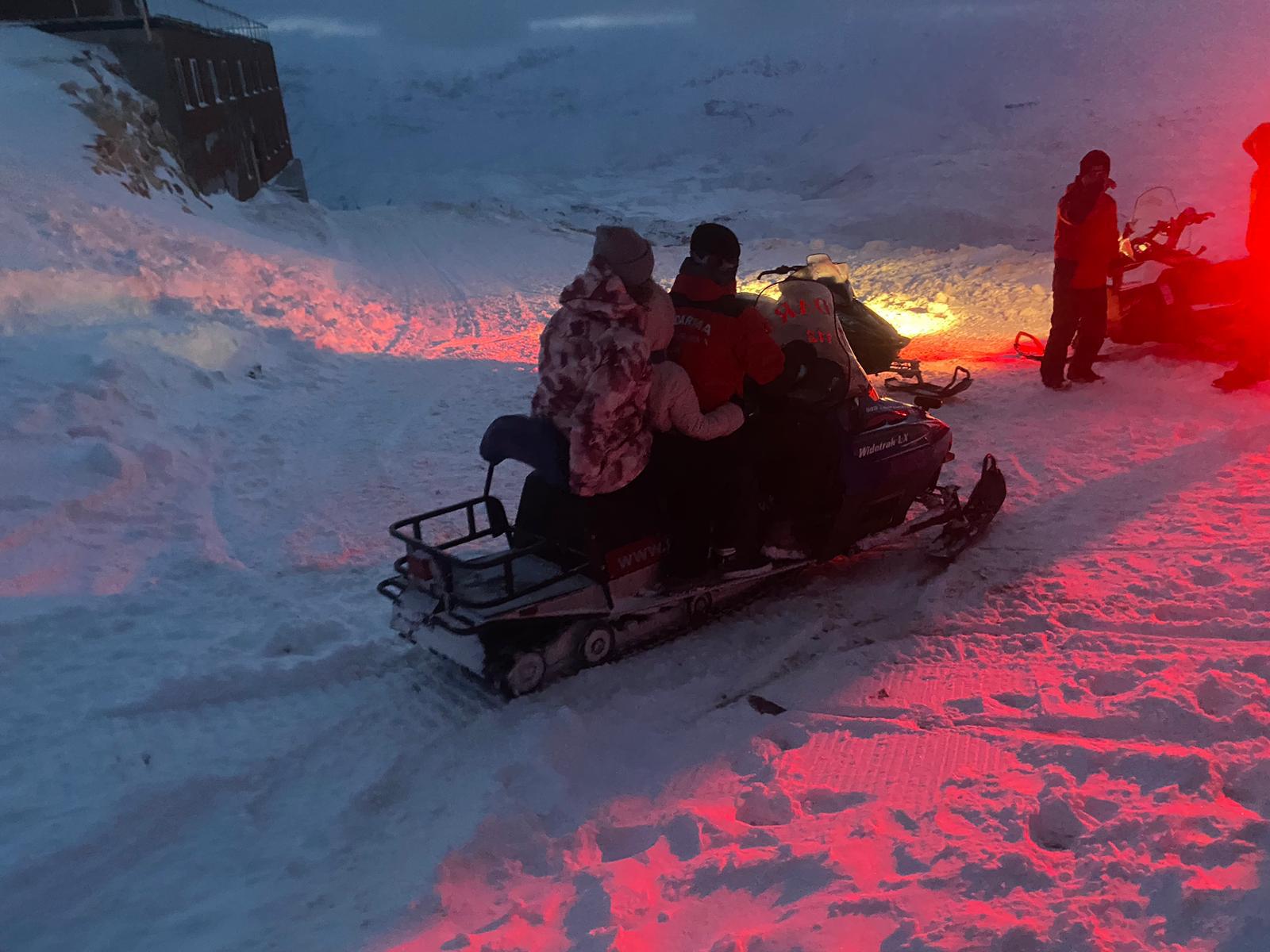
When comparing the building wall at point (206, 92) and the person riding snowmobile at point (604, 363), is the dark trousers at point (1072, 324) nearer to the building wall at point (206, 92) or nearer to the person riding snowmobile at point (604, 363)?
the person riding snowmobile at point (604, 363)

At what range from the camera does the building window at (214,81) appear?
67.2 ft

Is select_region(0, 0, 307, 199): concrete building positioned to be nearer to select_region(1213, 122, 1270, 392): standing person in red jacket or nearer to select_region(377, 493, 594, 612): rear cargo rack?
select_region(377, 493, 594, 612): rear cargo rack

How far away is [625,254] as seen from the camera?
10.4ft

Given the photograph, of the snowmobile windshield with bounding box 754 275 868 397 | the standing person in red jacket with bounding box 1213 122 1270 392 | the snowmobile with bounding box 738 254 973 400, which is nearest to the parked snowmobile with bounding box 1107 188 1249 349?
the standing person in red jacket with bounding box 1213 122 1270 392

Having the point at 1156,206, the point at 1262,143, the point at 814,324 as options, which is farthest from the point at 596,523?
the point at 1156,206

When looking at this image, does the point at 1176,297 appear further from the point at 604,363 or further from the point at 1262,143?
the point at 604,363

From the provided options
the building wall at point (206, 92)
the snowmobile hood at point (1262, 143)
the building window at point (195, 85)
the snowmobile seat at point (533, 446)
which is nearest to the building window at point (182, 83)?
the building wall at point (206, 92)

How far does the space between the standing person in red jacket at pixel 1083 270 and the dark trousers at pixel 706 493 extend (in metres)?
4.36

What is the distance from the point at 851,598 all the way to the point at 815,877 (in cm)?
196

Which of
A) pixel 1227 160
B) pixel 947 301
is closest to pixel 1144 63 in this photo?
pixel 1227 160

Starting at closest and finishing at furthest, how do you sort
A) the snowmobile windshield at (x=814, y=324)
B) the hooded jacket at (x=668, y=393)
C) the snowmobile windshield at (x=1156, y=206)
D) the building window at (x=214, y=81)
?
the hooded jacket at (x=668, y=393), the snowmobile windshield at (x=814, y=324), the snowmobile windshield at (x=1156, y=206), the building window at (x=214, y=81)

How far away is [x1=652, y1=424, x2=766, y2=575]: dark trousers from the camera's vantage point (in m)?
3.54

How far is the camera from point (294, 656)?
366cm

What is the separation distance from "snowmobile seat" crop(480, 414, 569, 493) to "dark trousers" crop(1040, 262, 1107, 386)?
521cm
